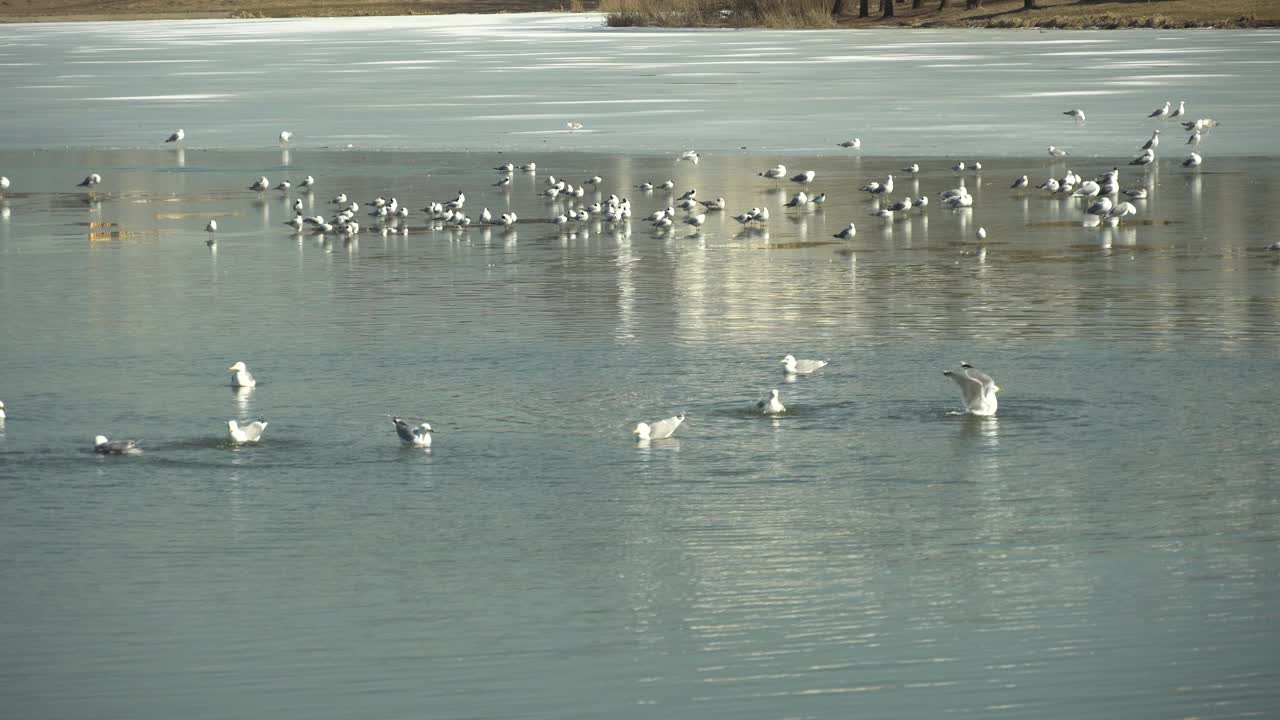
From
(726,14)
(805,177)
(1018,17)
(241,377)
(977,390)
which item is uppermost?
(726,14)

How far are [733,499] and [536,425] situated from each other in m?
1.96

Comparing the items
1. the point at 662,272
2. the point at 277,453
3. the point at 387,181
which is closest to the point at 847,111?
the point at 387,181

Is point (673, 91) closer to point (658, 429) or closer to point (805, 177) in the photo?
point (805, 177)

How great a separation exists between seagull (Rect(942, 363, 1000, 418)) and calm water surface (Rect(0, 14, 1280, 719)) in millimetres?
130

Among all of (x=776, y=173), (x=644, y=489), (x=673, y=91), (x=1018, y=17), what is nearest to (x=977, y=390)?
(x=644, y=489)

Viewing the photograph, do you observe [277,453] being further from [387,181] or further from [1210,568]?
[387,181]

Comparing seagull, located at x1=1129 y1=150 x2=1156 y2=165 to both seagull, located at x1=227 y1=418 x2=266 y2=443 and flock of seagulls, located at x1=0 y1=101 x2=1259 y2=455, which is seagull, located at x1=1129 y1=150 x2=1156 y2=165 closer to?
flock of seagulls, located at x1=0 y1=101 x2=1259 y2=455

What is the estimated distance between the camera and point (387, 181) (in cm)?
2486

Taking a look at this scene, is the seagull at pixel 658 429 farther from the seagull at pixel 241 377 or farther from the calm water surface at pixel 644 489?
the seagull at pixel 241 377

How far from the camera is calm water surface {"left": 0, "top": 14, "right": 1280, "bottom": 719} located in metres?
6.44

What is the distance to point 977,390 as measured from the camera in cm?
1027

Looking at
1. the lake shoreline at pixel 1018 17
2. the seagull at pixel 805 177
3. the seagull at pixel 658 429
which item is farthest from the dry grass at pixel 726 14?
the seagull at pixel 658 429

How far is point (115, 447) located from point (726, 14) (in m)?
67.2

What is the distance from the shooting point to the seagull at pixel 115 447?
31.6ft
